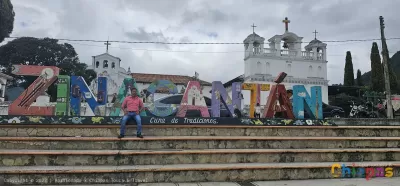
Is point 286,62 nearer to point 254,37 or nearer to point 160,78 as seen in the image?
point 254,37

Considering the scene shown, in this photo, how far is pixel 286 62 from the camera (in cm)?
4100

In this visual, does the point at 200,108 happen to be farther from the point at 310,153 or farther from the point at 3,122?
the point at 3,122

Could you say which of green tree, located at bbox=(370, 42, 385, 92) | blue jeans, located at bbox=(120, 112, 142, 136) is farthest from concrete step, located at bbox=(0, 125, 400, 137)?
green tree, located at bbox=(370, 42, 385, 92)

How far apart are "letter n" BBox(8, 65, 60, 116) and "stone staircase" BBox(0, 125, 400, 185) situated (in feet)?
6.45

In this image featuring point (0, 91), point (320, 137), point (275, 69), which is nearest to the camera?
point (320, 137)

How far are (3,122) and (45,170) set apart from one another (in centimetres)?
386

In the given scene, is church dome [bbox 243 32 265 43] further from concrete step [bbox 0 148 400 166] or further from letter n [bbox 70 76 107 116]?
concrete step [bbox 0 148 400 166]

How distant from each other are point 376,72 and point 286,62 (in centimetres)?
1154

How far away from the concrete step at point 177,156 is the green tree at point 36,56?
39.9 metres

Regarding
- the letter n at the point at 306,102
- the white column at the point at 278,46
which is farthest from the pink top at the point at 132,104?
the white column at the point at 278,46

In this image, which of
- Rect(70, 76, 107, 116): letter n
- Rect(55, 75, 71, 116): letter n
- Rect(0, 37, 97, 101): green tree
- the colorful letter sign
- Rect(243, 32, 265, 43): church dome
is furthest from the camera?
Rect(0, 37, 97, 101): green tree

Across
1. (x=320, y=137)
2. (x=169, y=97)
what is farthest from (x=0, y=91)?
(x=320, y=137)

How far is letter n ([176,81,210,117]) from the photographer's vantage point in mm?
11127

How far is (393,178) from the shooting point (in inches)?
282
